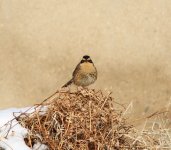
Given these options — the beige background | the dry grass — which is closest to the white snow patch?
the dry grass

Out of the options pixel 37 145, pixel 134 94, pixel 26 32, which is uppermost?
pixel 26 32

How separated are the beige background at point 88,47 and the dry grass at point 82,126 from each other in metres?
10.8

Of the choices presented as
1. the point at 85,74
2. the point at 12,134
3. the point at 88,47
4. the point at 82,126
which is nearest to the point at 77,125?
the point at 82,126

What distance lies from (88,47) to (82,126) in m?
12.7

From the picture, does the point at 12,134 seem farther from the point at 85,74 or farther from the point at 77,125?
the point at 85,74

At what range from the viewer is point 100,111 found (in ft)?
16.4

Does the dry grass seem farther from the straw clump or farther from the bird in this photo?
the bird

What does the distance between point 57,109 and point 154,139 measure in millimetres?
798

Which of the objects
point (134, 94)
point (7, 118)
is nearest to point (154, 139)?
point (7, 118)

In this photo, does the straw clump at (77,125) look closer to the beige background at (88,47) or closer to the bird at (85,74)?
the bird at (85,74)

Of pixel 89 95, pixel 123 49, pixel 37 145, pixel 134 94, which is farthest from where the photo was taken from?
pixel 123 49

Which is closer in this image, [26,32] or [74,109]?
[74,109]

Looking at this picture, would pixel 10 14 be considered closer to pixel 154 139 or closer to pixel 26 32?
pixel 26 32

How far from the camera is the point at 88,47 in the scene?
17547mm
